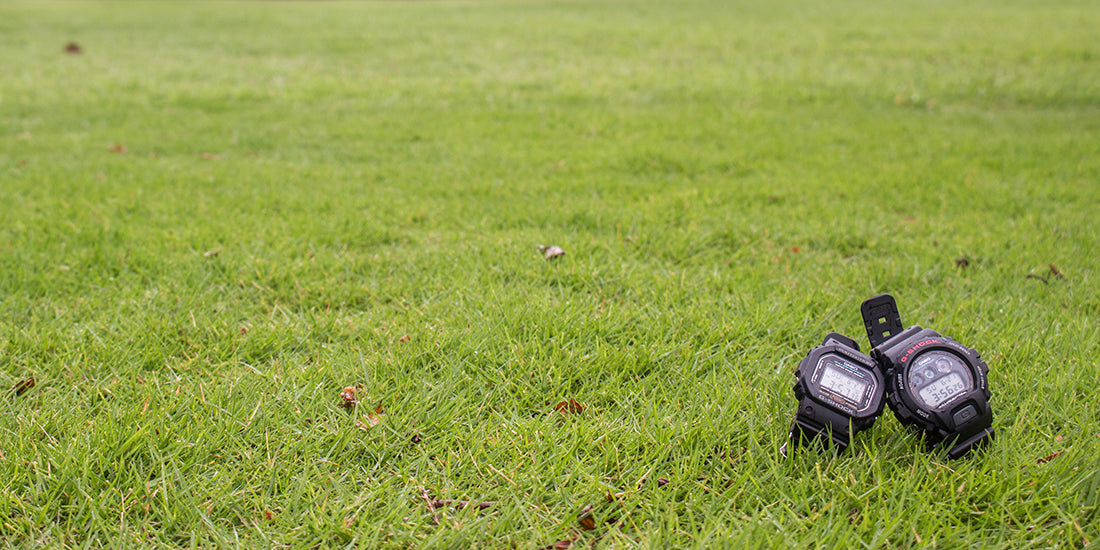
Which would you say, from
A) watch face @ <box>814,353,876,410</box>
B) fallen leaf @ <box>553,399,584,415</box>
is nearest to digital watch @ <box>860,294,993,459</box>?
watch face @ <box>814,353,876,410</box>

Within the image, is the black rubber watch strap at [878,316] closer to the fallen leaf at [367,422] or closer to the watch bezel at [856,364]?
the watch bezel at [856,364]

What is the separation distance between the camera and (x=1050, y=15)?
17375mm

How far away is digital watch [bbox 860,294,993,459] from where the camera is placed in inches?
82.0

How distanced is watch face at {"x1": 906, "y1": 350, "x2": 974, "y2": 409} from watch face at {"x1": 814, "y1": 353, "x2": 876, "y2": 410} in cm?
14

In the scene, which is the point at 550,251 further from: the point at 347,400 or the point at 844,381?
the point at 844,381

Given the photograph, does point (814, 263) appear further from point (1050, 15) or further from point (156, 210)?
point (1050, 15)

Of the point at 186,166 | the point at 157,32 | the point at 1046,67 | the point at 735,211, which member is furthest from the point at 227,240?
the point at 157,32

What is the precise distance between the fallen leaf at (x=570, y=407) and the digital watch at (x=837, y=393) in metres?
0.78

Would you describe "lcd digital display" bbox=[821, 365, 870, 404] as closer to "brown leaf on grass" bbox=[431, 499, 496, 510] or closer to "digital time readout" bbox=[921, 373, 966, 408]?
"digital time readout" bbox=[921, 373, 966, 408]

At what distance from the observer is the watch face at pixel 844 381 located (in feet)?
6.81

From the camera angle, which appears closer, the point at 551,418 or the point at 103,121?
the point at 551,418

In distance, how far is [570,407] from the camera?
99.7 inches

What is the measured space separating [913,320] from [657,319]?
4.10 ft

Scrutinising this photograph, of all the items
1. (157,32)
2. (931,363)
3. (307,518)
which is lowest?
(307,518)
